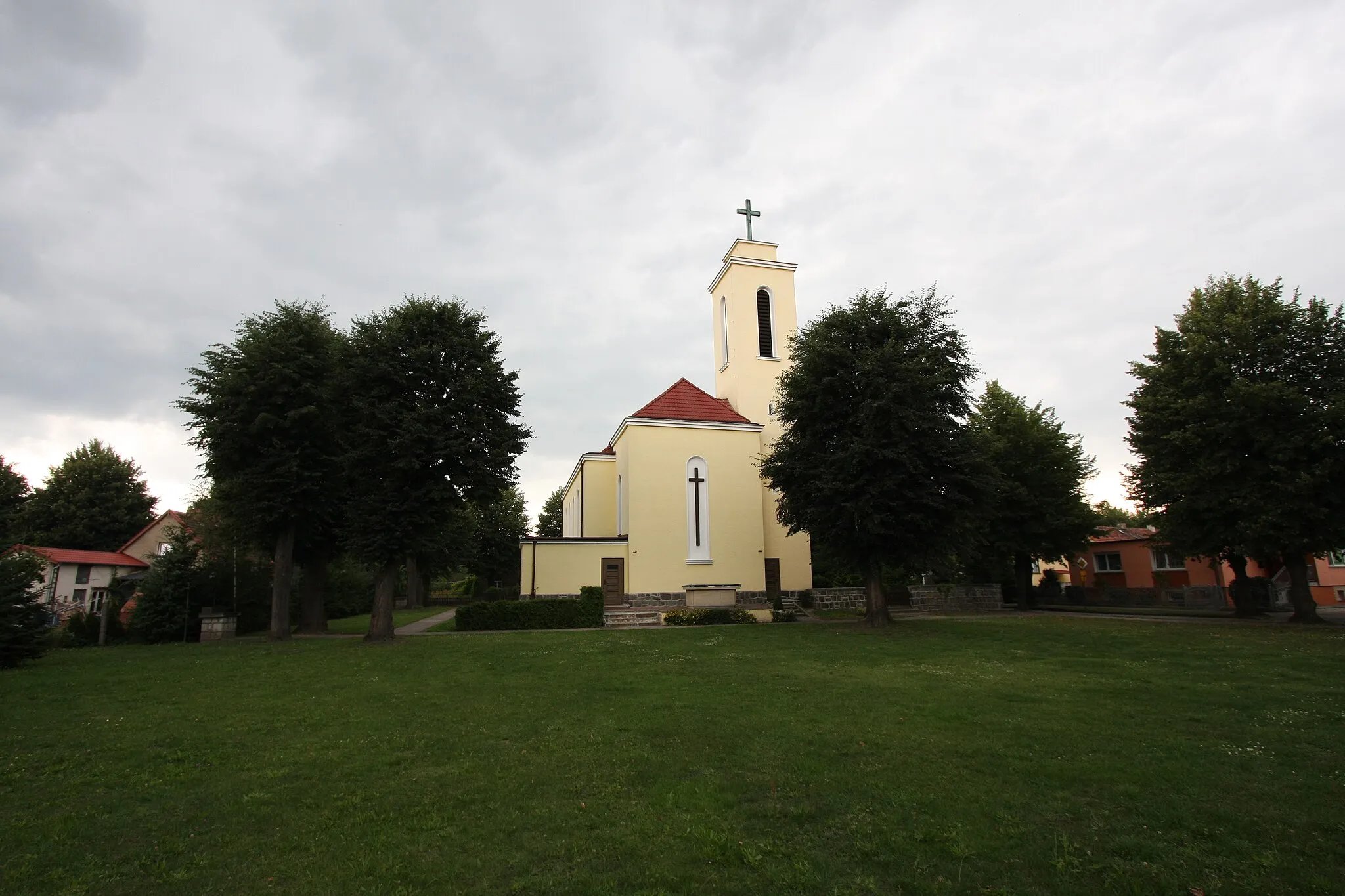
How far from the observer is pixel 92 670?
14383 mm

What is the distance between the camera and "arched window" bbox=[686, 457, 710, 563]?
2978 centimetres

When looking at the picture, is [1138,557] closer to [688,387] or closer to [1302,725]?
[688,387]

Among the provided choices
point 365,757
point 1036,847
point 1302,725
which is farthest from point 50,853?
point 1302,725

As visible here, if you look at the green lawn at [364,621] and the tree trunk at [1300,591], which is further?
the green lawn at [364,621]

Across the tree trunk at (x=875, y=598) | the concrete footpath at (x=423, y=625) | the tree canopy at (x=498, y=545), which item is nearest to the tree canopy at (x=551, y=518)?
the tree canopy at (x=498, y=545)

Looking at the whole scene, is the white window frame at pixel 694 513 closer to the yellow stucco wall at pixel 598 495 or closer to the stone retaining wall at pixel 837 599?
the stone retaining wall at pixel 837 599

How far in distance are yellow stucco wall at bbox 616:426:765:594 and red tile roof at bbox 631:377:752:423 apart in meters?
Result: 0.65

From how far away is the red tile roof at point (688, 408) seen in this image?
1218 inches

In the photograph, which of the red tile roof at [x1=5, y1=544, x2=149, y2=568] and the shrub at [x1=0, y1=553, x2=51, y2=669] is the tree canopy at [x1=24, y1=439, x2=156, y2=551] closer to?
the red tile roof at [x1=5, y1=544, x2=149, y2=568]

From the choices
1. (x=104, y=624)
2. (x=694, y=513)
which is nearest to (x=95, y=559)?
(x=104, y=624)

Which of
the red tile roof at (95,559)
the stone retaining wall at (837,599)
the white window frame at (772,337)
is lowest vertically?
the stone retaining wall at (837,599)

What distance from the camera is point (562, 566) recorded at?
29156 mm

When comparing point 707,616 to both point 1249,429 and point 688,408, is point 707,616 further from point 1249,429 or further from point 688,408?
point 1249,429

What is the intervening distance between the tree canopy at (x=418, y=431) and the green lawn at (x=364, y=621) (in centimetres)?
572
